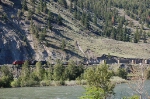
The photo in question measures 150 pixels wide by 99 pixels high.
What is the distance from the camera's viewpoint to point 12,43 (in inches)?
5630

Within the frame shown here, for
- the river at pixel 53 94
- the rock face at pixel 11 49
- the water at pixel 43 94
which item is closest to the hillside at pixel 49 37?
the rock face at pixel 11 49

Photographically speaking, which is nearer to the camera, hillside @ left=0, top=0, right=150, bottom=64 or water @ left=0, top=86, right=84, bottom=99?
water @ left=0, top=86, right=84, bottom=99

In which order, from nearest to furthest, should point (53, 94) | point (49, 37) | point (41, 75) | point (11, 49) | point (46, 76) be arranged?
point (53, 94)
point (46, 76)
point (41, 75)
point (11, 49)
point (49, 37)

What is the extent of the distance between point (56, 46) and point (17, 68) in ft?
116

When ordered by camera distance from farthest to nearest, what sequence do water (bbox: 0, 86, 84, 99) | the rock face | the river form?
the rock face < water (bbox: 0, 86, 84, 99) < the river

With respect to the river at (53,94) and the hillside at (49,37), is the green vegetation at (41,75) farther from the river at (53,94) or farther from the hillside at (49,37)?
the hillside at (49,37)

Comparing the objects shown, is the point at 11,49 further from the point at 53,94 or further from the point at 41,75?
the point at 53,94

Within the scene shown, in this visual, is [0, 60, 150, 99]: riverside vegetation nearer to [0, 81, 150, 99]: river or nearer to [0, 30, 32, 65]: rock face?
[0, 81, 150, 99]: river

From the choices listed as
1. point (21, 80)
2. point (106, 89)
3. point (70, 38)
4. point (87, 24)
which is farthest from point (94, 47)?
point (106, 89)

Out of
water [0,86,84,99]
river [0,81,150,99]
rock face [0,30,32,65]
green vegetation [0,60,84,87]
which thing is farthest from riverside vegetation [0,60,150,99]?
rock face [0,30,32,65]

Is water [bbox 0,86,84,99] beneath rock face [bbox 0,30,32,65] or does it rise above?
beneath

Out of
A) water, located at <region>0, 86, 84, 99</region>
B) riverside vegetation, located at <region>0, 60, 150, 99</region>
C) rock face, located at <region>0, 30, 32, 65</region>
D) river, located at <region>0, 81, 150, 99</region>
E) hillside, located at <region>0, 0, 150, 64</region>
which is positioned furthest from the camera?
hillside, located at <region>0, 0, 150, 64</region>

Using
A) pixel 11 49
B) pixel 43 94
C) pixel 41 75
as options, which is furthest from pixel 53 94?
pixel 11 49

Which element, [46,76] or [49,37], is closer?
[46,76]
